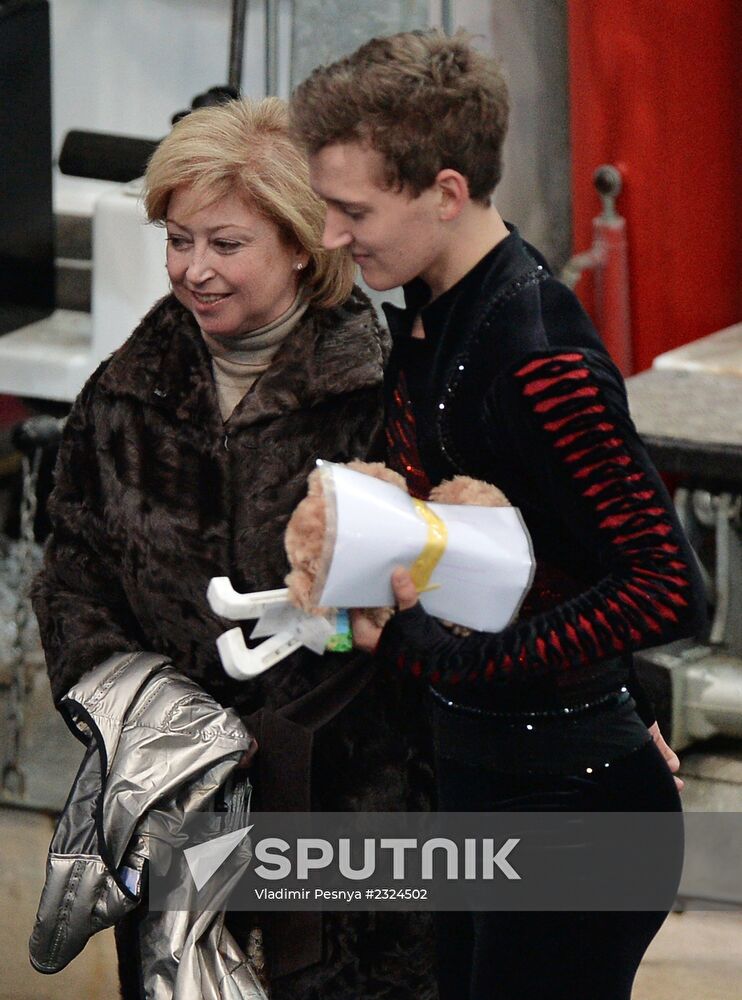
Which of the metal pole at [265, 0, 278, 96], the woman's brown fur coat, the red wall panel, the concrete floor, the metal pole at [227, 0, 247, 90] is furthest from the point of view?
the metal pole at [227, 0, 247, 90]

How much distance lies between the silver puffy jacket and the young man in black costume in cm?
44

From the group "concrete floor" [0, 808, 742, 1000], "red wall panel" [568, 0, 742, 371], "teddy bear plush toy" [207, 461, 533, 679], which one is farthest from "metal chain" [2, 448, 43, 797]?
"teddy bear plush toy" [207, 461, 533, 679]

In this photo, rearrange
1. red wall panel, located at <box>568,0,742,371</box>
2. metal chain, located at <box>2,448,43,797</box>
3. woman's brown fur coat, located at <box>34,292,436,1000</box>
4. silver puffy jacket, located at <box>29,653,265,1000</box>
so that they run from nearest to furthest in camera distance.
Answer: silver puffy jacket, located at <box>29,653,265,1000</box>, woman's brown fur coat, located at <box>34,292,436,1000</box>, metal chain, located at <box>2,448,43,797</box>, red wall panel, located at <box>568,0,742,371</box>

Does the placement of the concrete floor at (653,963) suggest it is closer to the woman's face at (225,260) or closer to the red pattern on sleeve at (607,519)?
the woman's face at (225,260)

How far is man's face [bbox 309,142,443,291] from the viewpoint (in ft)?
6.13

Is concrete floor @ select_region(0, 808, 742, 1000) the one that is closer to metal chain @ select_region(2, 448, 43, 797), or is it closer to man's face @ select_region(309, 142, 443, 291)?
metal chain @ select_region(2, 448, 43, 797)

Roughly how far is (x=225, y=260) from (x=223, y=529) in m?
0.39

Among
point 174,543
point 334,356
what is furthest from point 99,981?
point 334,356

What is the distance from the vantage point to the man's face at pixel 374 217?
6.13 ft

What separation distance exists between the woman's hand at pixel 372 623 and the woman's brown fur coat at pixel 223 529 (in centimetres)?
51

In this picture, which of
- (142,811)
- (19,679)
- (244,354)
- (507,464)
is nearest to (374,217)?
(507,464)

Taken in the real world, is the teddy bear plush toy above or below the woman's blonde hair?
below

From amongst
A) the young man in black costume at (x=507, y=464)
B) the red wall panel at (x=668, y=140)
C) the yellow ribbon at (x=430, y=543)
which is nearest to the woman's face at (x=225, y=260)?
the young man in black costume at (x=507, y=464)

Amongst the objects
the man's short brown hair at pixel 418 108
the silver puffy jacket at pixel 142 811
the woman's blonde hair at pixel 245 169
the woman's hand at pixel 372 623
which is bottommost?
the silver puffy jacket at pixel 142 811
